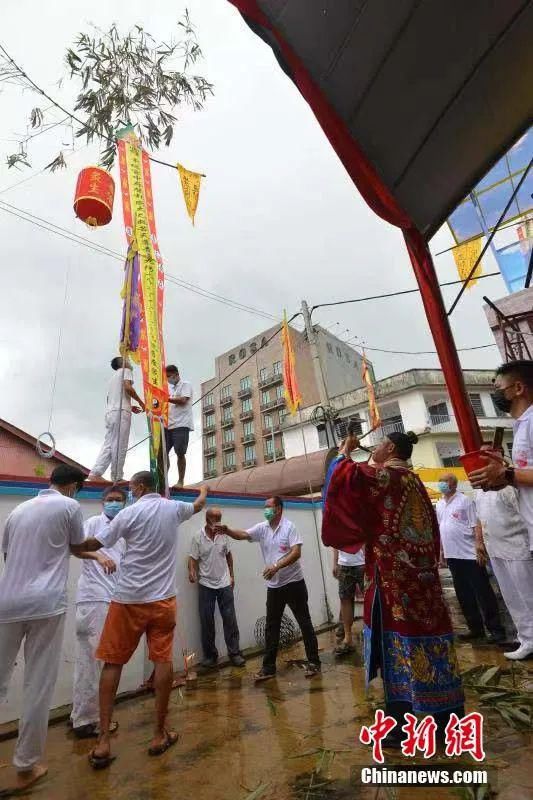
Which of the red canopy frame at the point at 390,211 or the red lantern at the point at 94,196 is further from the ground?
the red lantern at the point at 94,196

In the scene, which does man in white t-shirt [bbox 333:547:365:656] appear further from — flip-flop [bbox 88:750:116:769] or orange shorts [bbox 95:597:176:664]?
flip-flop [bbox 88:750:116:769]

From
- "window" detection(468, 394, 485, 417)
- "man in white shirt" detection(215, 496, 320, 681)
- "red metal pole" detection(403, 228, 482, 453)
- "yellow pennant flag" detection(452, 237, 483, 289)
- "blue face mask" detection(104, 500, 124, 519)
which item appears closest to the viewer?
Result: "red metal pole" detection(403, 228, 482, 453)

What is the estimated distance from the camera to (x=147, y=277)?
16.4 feet

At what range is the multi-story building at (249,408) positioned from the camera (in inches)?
1640

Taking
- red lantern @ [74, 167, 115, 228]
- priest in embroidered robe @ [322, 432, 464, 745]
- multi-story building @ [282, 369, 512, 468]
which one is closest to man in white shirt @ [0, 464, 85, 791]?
priest in embroidered robe @ [322, 432, 464, 745]

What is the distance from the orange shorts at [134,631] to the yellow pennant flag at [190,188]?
5.17 m

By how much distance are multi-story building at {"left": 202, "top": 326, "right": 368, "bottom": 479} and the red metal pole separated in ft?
109

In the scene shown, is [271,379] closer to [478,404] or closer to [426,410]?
[426,410]

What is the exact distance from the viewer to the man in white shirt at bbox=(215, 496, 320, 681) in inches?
159

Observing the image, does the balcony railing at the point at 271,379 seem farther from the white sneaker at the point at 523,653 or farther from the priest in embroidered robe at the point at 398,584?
the priest in embroidered robe at the point at 398,584

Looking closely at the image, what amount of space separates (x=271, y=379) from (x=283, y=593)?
128 ft

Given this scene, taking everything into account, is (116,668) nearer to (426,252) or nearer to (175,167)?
(426,252)

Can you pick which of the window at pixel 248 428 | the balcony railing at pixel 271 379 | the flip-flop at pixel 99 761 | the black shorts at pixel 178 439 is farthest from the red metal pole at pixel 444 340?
the window at pixel 248 428

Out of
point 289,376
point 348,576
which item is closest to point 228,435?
point 289,376
